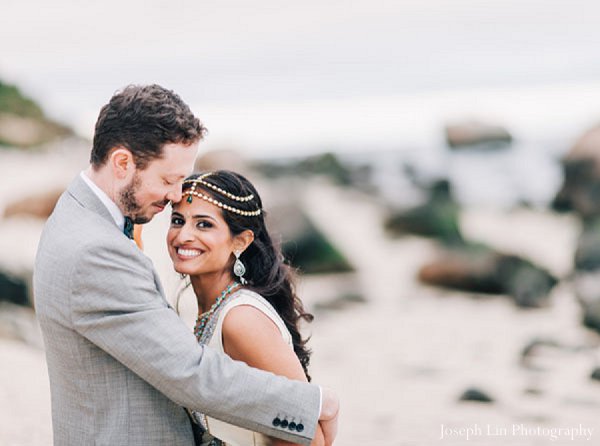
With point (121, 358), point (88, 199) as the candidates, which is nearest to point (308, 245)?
point (88, 199)

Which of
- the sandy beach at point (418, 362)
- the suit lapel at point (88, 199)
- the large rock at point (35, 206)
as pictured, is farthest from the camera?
the large rock at point (35, 206)

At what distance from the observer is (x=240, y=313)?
3330 mm

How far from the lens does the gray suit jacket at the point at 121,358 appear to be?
9.32ft

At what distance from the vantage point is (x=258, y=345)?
3.26 metres

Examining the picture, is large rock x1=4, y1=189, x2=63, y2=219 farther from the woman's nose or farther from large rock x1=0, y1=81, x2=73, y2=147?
the woman's nose

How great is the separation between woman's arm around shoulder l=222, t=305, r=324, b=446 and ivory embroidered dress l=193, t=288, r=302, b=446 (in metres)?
0.04

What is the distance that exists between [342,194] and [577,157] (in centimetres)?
1229

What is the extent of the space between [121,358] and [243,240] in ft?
3.02

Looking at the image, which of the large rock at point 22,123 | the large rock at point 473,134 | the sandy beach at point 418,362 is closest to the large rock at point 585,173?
the sandy beach at point 418,362

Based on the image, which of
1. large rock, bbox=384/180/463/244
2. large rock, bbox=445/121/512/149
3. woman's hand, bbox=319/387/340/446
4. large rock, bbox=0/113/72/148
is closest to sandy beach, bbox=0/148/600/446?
large rock, bbox=384/180/463/244

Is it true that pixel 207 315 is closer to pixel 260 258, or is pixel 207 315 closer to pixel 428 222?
pixel 260 258

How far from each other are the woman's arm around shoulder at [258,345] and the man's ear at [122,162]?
0.65m

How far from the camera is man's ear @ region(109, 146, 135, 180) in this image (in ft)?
9.91

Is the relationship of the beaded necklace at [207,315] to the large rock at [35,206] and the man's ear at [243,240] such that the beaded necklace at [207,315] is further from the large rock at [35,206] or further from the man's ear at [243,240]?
the large rock at [35,206]
